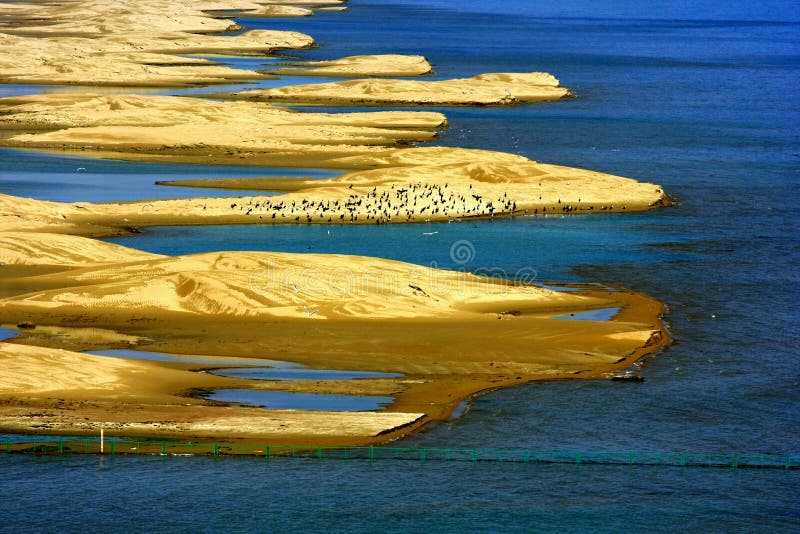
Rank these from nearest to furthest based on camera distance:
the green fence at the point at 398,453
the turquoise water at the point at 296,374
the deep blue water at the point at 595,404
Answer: the deep blue water at the point at 595,404 < the green fence at the point at 398,453 < the turquoise water at the point at 296,374

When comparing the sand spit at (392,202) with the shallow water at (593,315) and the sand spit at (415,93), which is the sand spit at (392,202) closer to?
the shallow water at (593,315)

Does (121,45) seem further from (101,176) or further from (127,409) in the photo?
(127,409)

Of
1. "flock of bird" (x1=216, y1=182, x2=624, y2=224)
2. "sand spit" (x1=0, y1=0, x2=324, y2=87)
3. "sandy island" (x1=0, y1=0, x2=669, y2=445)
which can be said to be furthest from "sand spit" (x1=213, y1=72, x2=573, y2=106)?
"flock of bird" (x1=216, y1=182, x2=624, y2=224)

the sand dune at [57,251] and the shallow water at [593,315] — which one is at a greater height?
the sand dune at [57,251]

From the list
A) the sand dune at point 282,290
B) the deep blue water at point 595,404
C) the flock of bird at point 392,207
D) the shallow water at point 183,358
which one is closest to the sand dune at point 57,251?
the sand dune at point 282,290

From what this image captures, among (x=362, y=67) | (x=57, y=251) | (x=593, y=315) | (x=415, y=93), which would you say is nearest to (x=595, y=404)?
(x=593, y=315)

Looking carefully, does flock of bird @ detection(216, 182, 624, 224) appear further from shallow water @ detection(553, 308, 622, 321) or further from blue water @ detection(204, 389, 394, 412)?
blue water @ detection(204, 389, 394, 412)

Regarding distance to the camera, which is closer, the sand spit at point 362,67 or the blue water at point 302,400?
the blue water at point 302,400
